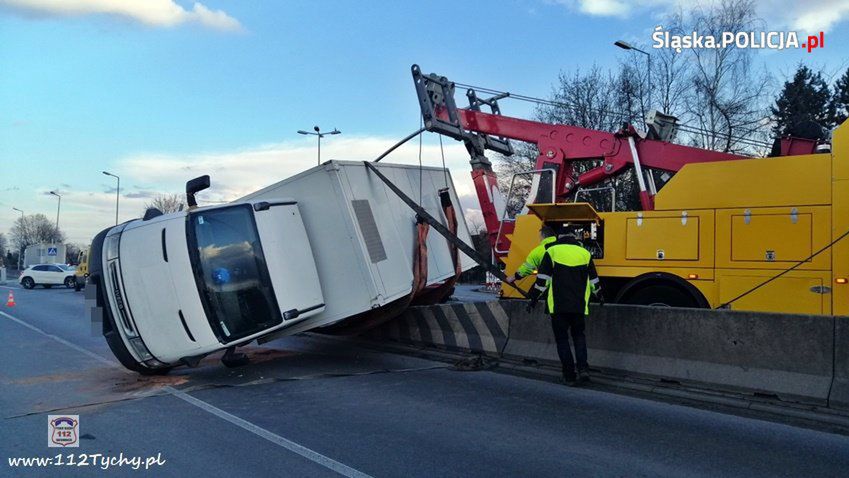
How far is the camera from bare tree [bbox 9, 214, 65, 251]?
99438mm

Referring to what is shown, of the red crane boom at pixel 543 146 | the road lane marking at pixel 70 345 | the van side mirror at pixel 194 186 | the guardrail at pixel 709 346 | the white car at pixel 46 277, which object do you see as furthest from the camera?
the white car at pixel 46 277

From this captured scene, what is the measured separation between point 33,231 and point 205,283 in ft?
373

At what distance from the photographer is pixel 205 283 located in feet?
24.5

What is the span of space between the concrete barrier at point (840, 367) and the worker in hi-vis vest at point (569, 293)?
2.30 metres

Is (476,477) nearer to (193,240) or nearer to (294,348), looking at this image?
(193,240)

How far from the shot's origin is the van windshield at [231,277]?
293 inches

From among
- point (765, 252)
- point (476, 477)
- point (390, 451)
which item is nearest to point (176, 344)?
point (390, 451)

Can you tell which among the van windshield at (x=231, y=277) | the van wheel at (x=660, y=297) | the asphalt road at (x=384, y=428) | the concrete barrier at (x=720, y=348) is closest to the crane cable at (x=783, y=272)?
the van wheel at (x=660, y=297)

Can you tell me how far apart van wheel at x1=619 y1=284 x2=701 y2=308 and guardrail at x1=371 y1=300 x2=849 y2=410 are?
2.77ft

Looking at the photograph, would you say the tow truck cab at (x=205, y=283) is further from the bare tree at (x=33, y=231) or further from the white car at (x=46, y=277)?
the bare tree at (x=33, y=231)

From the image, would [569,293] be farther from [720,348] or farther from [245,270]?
[245,270]

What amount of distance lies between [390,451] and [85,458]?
2.41 metres

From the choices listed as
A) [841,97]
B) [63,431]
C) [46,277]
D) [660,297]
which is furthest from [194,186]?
[46,277]

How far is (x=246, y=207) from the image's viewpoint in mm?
7793
